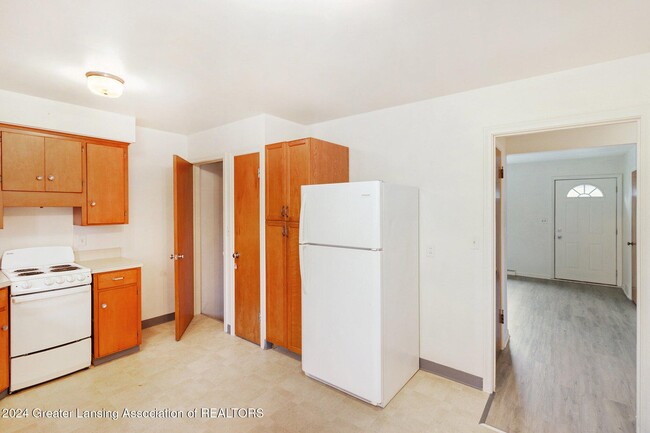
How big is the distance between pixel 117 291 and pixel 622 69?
4.47 metres

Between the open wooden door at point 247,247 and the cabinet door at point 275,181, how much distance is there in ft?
0.58

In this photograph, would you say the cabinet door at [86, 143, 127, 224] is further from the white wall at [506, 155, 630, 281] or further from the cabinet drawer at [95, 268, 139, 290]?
the white wall at [506, 155, 630, 281]

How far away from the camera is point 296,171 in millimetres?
3035

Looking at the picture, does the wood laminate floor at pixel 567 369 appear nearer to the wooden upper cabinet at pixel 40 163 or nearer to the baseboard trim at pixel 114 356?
the baseboard trim at pixel 114 356

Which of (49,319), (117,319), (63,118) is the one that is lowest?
(117,319)

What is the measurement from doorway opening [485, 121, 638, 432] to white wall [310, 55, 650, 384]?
414 millimetres

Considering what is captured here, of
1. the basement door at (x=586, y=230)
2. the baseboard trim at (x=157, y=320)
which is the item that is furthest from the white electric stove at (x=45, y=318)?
the basement door at (x=586, y=230)

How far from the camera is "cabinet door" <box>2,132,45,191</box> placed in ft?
8.89

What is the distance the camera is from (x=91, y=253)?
3.52 m

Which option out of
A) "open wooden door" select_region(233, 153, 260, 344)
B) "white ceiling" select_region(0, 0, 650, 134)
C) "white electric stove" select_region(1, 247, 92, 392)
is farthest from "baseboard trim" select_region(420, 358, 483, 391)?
"white electric stove" select_region(1, 247, 92, 392)

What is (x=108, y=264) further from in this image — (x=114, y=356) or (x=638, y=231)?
(x=638, y=231)

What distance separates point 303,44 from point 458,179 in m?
1.68

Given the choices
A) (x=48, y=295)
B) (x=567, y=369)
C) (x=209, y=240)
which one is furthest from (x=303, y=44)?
(x=567, y=369)

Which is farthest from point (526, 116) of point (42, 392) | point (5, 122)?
point (42, 392)
